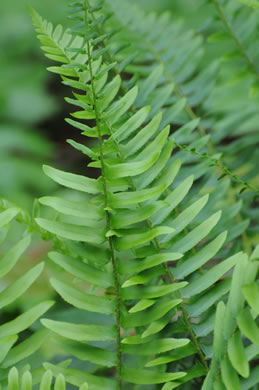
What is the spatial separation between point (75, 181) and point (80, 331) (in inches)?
6.1

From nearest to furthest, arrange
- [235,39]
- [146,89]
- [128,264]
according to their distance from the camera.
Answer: [128,264]
[146,89]
[235,39]

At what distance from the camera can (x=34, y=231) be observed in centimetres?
69

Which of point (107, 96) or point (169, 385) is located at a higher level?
point (107, 96)

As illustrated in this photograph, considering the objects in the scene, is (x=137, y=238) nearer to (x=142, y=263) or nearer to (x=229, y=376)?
(x=142, y=263)

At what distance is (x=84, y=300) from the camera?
0.57m

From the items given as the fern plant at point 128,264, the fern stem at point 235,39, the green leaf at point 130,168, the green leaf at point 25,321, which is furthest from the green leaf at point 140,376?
the fern stem at point 235,39

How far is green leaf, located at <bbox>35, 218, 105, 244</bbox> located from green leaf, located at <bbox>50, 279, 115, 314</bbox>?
0.05m

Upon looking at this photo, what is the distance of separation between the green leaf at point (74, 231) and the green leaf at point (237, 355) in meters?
0.16

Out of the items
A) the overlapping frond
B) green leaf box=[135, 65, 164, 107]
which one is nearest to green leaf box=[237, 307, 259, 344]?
the overlapping frond

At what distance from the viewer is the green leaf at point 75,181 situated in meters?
0.55

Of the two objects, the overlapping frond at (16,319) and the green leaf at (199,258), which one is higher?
the green leaf at (199,258)

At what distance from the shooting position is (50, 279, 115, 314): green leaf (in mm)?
564

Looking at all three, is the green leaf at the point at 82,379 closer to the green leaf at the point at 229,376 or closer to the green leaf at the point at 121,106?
the green leaf at the point at 229,376

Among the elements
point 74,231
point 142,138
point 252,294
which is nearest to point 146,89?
point 142,138
